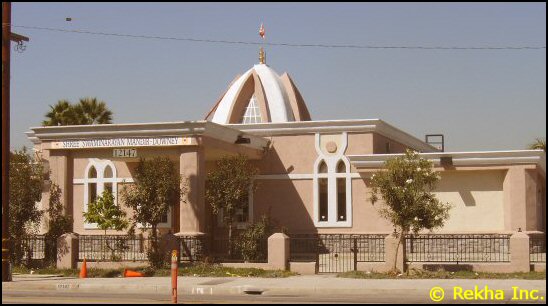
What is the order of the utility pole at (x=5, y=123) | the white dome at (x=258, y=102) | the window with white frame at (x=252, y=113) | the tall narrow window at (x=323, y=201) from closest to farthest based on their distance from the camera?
the utility pole at (x=5, y=123) → the tall narrow window at (x=323, y=201) → the white dome at (x=258, y=102) → the window with white frame at (x=252, y=113)

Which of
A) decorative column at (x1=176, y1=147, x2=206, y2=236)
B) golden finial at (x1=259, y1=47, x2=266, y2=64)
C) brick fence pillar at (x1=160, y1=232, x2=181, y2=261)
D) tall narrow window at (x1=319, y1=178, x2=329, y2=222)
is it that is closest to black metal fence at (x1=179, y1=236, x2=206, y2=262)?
brick fence pillar at (x1=160, y1=232, x2=181, y2=261)

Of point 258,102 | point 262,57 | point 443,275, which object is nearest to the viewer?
point 443,275

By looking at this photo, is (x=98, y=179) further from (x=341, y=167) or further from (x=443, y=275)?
(x=443, y=275)

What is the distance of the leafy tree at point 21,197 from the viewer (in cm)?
2973

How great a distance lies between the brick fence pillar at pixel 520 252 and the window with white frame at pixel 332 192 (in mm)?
10268

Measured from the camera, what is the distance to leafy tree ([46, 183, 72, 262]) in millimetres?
30359

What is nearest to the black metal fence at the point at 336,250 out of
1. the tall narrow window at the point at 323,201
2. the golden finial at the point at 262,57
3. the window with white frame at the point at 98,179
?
the tall narrow window at the point at 323,201

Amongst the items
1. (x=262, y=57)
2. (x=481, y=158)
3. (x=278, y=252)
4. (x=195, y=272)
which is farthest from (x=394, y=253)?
(x=262, y=57)

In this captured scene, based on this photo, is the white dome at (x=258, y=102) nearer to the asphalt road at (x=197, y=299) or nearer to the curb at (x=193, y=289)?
the curb at (x=193, y=289)

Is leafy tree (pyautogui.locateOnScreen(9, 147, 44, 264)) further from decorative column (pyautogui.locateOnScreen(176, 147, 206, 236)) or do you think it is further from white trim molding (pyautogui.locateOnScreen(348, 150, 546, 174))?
white trim molding (pyautogui.locateOnScreen(348, 150, 546, 174))

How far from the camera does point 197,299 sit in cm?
2048

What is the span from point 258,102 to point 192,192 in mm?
15486

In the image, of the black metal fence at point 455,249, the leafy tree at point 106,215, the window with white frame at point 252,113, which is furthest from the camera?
the window with white frame at point 252,113

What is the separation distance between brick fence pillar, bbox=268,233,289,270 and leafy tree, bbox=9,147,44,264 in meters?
8.25
